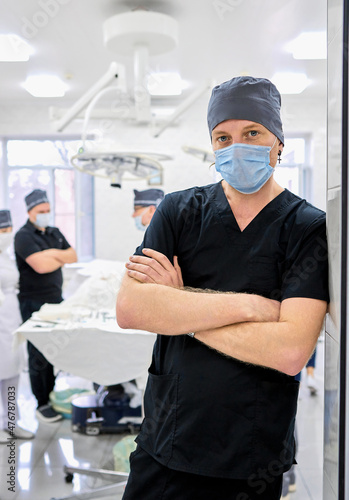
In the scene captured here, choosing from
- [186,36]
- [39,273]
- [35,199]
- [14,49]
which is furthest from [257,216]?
[14,49]

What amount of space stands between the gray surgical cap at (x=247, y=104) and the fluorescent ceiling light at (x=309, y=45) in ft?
10.0

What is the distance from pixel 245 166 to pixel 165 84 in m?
4.56

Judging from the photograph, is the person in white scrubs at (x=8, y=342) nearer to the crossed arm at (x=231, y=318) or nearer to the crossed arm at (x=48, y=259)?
the crossed arm at (x=48, y=259)

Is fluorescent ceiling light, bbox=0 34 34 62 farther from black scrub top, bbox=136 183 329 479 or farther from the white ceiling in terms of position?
black scrub top, bbox=136 183 329 479

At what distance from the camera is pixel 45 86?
548 cm

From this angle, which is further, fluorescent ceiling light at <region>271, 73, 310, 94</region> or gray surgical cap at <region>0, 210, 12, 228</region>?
fluorescent ceiling light at <region>271, 73, 310, 94</region>

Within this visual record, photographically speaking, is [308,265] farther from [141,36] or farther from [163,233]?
[141,36]

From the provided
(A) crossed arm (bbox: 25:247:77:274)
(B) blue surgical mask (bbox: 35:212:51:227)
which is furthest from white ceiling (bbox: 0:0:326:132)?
(A) crossed arm (bbox: 25:247:77:274)

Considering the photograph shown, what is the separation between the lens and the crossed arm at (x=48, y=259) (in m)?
3.28

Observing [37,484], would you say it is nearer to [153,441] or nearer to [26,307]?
[26,307]

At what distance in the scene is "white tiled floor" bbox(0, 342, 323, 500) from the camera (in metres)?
2.41

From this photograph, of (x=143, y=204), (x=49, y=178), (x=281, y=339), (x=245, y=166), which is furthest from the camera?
(x=49, y=178)

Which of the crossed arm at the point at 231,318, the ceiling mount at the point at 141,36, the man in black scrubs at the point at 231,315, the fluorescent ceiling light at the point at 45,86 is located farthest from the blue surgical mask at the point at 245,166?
the fluorescent ceiling light at the point at 45,86

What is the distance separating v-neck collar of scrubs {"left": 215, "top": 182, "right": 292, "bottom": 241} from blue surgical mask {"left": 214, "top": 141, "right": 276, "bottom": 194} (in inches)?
2.0
